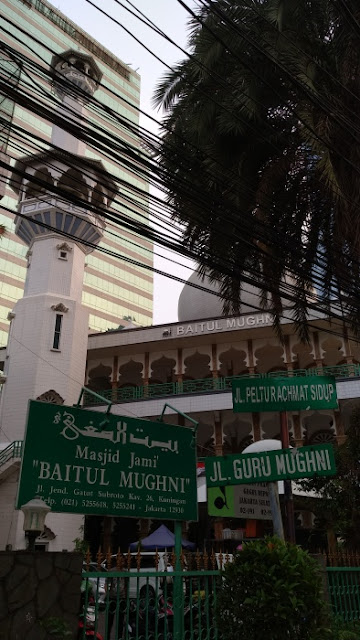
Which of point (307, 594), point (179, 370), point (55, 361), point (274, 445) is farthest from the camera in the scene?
point (179, 370)

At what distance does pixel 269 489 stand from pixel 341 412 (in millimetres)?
17225

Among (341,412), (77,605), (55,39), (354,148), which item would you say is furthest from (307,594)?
(55,39)

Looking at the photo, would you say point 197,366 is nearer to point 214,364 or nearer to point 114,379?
point 214,364

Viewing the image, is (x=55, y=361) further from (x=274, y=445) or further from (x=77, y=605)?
(x=77, y=605)

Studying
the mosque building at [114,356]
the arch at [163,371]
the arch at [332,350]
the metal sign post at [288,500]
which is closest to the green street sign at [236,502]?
the metal sign post at [288,500]

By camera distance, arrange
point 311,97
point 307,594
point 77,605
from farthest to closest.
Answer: point 311,97 → point 307,594 → point 77,605

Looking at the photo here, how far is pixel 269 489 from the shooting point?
6254 millimetres

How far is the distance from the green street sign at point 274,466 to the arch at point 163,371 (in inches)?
Answer: 819

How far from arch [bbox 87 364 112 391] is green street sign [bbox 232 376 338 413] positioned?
21.0 metres

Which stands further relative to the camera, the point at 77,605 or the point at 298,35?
the point at 298,35

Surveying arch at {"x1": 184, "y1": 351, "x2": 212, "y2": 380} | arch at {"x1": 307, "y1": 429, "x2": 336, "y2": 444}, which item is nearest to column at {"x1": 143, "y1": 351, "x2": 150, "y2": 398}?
arch at {"x1": 184, "y1": 351, "x2": 212, "y2": 380}

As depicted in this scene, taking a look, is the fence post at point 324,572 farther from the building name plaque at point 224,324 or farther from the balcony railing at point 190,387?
the building name plaque at point 224,324

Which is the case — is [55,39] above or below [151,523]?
above

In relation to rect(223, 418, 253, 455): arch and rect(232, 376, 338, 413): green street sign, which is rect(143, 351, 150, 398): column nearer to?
rect(223, 418, 253, 455): arch
